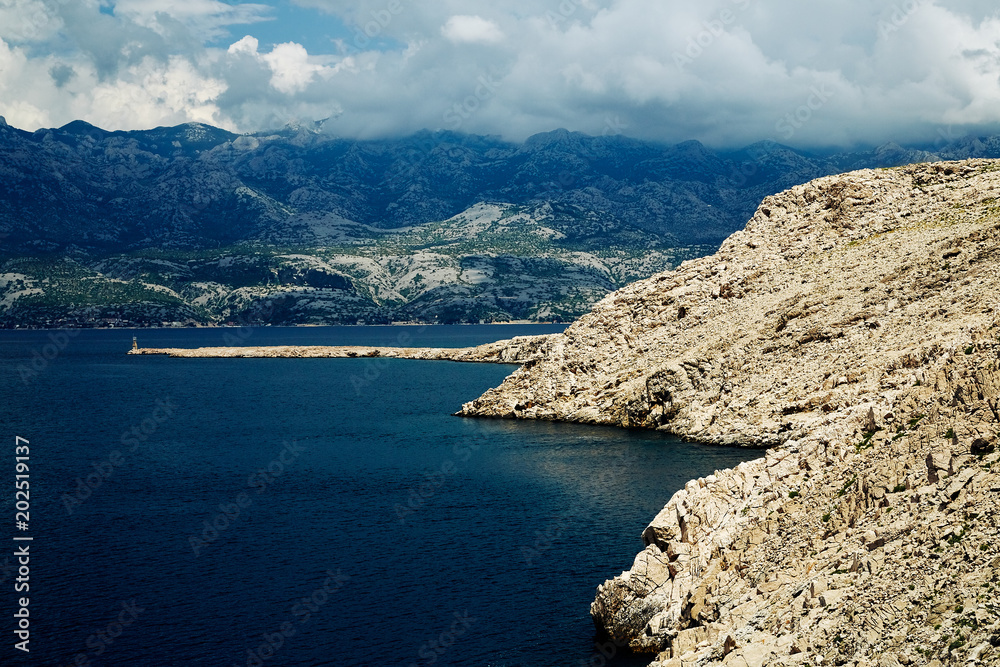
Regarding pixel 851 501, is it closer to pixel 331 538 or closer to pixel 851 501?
pixel 851 501

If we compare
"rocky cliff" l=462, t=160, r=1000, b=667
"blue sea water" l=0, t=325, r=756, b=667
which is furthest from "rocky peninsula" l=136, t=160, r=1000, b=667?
"blue sea water" l=0, t=325, r=756, b=667

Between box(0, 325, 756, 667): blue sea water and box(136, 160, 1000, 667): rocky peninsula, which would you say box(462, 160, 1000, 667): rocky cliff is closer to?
box(136, 160, 1000, 667): rocky peninsula

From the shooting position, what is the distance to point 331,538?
2699 inches

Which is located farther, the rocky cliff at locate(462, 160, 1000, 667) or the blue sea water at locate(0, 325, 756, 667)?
the blue sea water at locate(0, 325, 756, 667)

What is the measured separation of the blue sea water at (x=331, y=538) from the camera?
4891cm

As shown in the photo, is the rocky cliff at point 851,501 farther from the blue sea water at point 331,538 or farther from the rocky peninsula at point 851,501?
the blue sea water at point 331,538

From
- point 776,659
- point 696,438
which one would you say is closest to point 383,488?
point 696,438

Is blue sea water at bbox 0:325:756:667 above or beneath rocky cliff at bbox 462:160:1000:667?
beneath

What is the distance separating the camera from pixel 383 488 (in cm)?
8656

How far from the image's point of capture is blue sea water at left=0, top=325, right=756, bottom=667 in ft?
160

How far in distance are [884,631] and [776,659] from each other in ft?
13.8

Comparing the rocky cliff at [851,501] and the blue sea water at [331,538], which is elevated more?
the rocky cliff at [851,501]

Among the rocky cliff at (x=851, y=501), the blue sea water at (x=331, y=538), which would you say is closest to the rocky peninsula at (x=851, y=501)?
the rocky cliff at (x=851, y=501)

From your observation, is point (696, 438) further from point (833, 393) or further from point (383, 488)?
point (383, 488)
